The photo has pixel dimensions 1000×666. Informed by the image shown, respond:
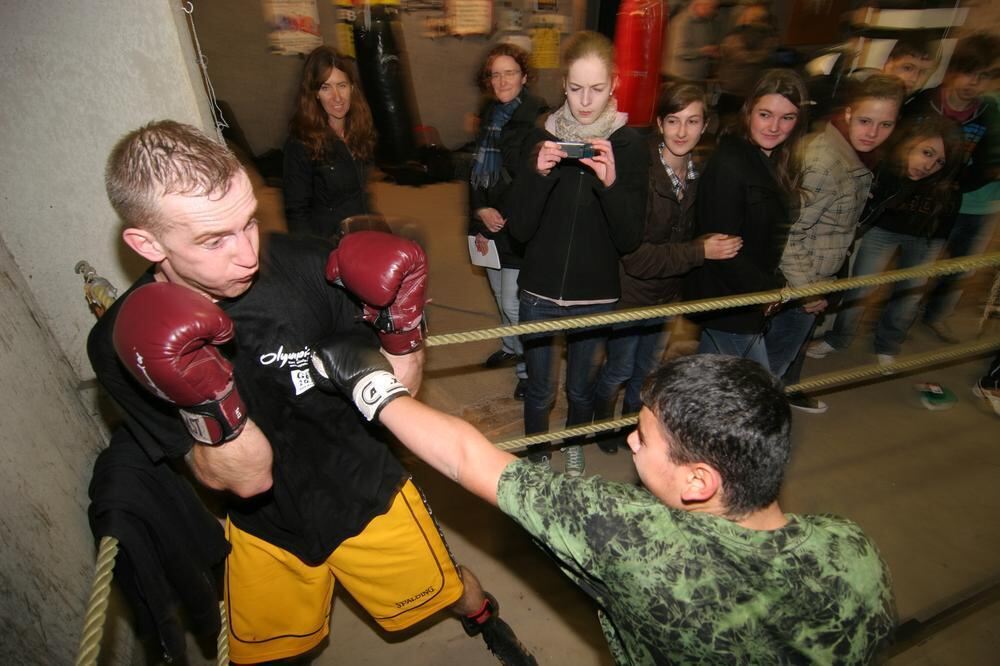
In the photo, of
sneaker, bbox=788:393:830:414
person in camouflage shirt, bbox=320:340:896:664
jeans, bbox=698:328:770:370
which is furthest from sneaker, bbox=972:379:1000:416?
person in camouflage shirt, bbox=320:340:896:664

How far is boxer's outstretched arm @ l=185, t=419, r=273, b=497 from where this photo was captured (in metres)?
1.25

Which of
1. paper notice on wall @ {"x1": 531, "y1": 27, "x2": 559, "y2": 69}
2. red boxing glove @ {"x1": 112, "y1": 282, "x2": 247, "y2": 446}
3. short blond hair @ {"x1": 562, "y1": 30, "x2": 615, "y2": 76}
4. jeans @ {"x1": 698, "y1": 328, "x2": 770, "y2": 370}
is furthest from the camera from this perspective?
paper notice on wall @ {"x1": 531, "y1": 27, "x2": 559, "y2": 69}

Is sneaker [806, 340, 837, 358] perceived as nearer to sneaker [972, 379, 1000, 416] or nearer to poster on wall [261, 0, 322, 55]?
sneaker [972, 379, 1000, 416]

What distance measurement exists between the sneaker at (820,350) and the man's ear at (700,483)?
3.54 meters

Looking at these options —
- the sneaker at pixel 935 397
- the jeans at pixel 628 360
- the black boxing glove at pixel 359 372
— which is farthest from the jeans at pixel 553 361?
the sneaker at pixel 935 397

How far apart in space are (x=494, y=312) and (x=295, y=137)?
203cm

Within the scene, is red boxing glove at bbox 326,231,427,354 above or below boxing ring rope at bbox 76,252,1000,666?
above

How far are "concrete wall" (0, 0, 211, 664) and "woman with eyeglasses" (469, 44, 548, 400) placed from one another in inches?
55.8

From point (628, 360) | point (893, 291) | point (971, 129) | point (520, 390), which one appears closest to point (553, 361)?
point (628, 360)

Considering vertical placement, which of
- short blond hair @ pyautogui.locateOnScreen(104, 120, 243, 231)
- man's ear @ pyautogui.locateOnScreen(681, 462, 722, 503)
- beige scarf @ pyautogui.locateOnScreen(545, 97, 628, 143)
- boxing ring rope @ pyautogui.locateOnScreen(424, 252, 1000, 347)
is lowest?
boxing ring rope @ pyautogui.locateOnScreen(424, 252, 1000, 347)

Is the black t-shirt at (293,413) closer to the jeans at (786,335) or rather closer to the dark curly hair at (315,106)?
the dark curly hair at (315,106)

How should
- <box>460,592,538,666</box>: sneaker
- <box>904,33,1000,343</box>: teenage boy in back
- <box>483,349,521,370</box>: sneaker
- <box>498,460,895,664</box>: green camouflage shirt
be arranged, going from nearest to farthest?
<box>498,460,895,664</box>: green camouflage shirt → <box>460,592,538,666</box>: sneaker → <box>904,33,1000,343</box>: teenage boy in back → <box>483,349,521,370</box>: sneaker

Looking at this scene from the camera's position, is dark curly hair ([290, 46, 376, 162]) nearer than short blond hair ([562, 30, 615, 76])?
No

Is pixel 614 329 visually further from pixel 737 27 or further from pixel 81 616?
pixel 737 27
